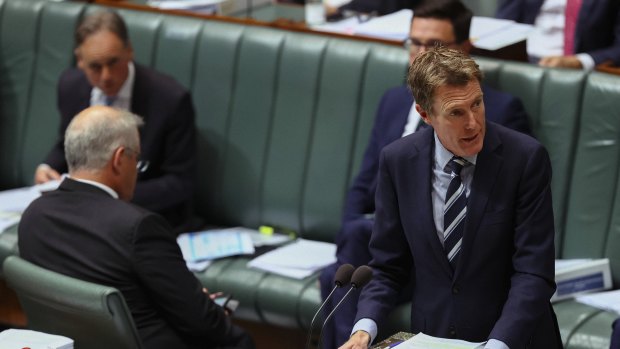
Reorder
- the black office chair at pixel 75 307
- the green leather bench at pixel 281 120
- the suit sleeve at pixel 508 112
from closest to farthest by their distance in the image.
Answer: the black office chair at pixel 75 307, the suit sleeve at pixel 508 112, the green leather bench at pixel 281 120

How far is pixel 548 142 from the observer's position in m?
4.66

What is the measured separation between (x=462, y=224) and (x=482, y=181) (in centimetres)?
13

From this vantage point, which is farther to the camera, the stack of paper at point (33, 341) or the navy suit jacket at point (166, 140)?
the navy suit jacket at point (166, 140)

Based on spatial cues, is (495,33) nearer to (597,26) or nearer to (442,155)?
(597,26)

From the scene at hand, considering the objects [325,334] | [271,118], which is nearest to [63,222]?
[325,334]

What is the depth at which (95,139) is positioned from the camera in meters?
3.82

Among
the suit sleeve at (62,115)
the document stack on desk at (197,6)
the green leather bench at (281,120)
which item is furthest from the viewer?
the document stack on desk at (197,6)

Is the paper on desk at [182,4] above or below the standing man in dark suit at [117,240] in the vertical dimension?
above

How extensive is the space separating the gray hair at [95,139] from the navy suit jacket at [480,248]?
1070 mm

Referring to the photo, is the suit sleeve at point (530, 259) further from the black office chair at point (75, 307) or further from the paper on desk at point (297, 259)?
the paper on desk at point (297, 259)

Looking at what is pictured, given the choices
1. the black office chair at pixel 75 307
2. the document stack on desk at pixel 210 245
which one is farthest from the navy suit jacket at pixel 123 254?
the document stack on desk at pixel 210 245

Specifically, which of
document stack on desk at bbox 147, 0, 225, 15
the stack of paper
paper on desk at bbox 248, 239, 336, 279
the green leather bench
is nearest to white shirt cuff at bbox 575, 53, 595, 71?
the green leather bench

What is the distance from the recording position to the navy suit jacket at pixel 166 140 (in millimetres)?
5090

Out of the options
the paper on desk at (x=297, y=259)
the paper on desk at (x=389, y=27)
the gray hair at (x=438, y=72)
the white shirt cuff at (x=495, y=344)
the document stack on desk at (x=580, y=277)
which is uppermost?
the gray hair at (x=438, y=72)
